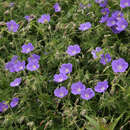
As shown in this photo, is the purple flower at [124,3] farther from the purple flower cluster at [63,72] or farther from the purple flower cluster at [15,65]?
the purple flower cluster at [15,65]

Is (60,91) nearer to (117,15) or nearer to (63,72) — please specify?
(63,72)

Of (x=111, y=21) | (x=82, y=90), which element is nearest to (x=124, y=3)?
(x=111, y=21)

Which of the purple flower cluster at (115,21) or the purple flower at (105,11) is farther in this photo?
the purple flower at (105,11)

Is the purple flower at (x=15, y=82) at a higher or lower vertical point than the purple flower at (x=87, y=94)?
lower

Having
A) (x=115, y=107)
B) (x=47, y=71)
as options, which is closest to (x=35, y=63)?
(x=47, y=71)

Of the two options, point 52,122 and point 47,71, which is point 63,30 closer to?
point 47,71

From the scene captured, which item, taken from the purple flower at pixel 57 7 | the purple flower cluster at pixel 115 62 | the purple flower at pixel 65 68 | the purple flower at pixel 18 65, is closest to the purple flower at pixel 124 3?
the purple flower cluster at pixel 115 62

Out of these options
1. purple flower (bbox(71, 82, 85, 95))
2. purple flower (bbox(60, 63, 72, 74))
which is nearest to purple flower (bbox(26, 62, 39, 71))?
purple flower (bbox(60, 63, 72, 74))
